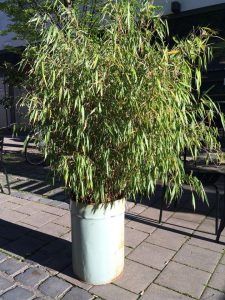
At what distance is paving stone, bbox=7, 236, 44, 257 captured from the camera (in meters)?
3.80

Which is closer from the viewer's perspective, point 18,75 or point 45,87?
point 45,87

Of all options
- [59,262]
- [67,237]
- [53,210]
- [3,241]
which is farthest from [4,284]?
[53,210]

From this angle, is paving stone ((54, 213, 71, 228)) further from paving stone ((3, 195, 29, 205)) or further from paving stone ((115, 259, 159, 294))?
paving stone ((115, 259, 159, 294))

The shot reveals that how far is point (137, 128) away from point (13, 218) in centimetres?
283

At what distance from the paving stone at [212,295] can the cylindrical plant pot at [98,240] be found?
785 millimetres

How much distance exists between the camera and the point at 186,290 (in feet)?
10.0

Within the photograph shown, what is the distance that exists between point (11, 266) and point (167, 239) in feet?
5.71

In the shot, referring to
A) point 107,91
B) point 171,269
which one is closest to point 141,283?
point 171,269

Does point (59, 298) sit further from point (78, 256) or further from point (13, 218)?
point (13, 218)

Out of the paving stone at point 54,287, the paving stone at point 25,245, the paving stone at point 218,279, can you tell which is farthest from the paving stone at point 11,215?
A: the paving stone at point 218,279

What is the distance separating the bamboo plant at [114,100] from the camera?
2561 mm

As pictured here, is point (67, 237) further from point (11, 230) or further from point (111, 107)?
point (111, 107)

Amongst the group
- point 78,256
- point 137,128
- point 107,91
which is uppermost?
point 107,91

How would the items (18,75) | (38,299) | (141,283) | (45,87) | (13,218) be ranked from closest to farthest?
(45,87) → (38,299) → (141,283) → (13,218) → (18,75)
